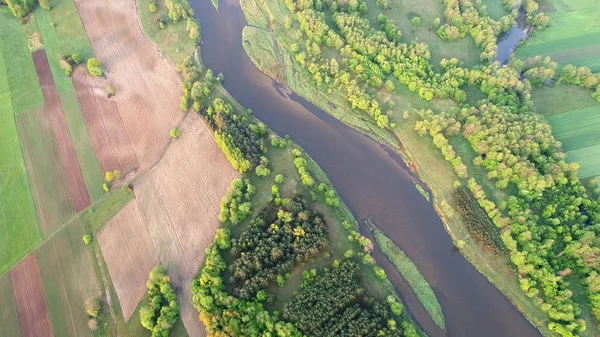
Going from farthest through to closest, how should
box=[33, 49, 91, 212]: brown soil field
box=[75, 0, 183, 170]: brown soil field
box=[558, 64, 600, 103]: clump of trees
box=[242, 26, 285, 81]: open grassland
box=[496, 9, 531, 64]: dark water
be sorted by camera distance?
box=[496, 9, 531, 64]: dark water < box=[242, 26, 285, 81]: open grassland < box=[558, 64, 600, 103]: clump of trees < box=[75, 0, 183, 170]: brown soil field < box=[33, 49, 91, 212]: brown soil field

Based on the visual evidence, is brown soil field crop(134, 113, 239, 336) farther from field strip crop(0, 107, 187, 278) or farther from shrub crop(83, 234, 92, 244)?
shrub crop(83, 234, 92, 244)

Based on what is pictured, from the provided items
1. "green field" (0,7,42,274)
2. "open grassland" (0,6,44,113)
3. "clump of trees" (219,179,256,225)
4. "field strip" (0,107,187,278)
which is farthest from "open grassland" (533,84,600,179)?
"open grassland" (0,6,44,113)

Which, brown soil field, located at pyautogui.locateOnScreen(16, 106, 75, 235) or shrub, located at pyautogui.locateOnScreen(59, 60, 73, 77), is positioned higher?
shrub, located at pyautogui.locateOnScreen(59, 60, 73, 77)

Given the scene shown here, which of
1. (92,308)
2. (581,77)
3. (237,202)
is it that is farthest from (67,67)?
(581,77)

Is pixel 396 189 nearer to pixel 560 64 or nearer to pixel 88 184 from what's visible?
pixel 560 64

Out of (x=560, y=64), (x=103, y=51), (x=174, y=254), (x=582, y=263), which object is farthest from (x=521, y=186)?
(x=103, y=51)
